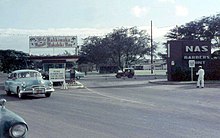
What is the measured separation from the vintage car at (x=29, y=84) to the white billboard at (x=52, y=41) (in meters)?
21.8

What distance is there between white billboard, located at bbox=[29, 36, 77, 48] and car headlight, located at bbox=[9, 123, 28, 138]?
39.7 metres

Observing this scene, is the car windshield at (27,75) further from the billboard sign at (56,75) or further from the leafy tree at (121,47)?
the leafy tree at (121,47)

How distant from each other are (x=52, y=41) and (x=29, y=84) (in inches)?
971

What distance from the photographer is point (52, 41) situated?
45.0 meters

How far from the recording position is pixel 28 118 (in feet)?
40.4

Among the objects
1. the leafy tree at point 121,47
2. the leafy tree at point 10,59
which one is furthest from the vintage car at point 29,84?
the leafy tree at point 121,47

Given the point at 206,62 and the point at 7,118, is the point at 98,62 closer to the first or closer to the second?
the point at 206,62

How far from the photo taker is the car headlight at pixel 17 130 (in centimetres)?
429

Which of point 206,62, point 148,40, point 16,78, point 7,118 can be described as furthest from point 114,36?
point 7,118

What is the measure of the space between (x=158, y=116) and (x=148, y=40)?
232 ft

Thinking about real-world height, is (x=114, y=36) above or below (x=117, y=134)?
above

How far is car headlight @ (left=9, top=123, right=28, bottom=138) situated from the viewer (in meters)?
4.29

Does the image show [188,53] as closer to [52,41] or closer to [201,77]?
[201,77]

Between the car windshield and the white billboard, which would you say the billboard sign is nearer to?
the car windshield
